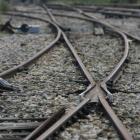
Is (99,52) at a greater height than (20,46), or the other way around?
(20,46)

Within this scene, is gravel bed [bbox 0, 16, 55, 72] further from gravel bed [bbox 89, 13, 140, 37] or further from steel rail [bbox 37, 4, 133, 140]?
gravel bed [bbox 89, 13, 140, 37]

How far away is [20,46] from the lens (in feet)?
32.0

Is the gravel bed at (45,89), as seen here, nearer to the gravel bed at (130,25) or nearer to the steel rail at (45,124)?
the steel rail at (45,124)

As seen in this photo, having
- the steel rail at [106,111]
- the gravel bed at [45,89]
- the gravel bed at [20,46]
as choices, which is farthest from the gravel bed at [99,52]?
the steel rail at [106,111]

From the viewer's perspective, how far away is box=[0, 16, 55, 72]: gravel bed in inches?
318

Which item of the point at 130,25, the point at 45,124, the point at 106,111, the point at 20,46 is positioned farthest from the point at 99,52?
the point at 130,25

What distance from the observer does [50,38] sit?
11.1m

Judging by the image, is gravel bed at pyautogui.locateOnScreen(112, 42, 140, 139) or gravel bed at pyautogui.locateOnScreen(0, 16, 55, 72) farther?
gravel bed at pyautogui.locateOnScreen(0, 16, 55, 72)

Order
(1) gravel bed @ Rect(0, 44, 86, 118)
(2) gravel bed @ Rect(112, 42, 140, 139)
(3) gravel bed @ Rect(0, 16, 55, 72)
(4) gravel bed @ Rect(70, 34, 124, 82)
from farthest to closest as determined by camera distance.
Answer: (3) gravel bed @ Rect(0, 16, 55, 72) < (4) gravel bed @ Rect(70, 34, 124, 82) < (1) gravel bed @ Rect(0, 44, 86, 118) < (2) gravel bed @ Rect(112, 42, 140, 139)

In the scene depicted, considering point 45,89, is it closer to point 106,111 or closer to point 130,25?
point 106,111

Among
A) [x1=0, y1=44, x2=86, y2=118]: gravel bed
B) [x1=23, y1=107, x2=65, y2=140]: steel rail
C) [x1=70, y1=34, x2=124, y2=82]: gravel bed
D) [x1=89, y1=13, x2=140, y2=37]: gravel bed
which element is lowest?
[x1=23, y1=107, x2=65, y2=140]: steel rail

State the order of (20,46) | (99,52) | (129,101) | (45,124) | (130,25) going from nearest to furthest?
(45,124), (129,101), (99,52), (20,46), (130,25)

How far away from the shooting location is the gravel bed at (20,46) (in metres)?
8.07

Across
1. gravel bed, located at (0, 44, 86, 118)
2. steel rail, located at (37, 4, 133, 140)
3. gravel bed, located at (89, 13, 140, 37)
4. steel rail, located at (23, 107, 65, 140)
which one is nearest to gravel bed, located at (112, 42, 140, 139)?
steel rail, located at (37, 4, 133, 140)
